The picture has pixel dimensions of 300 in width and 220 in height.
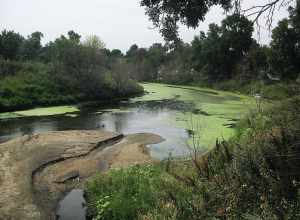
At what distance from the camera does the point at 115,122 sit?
67.4 feet

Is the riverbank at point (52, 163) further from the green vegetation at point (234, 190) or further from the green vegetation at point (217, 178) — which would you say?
the green vegetation at point (234, 190)

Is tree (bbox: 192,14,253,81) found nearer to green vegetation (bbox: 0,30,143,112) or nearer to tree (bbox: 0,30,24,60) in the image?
green vegetation (bbox: 0,30,143,112)

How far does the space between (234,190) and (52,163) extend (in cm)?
808

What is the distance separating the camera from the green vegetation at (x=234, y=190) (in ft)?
15.9

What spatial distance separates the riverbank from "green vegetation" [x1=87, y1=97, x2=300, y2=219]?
5.53 ft

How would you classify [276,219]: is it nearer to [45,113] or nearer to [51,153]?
[51,153]

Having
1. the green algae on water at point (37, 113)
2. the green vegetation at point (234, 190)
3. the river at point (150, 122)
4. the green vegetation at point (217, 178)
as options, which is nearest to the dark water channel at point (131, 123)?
the river at point (150, 122)

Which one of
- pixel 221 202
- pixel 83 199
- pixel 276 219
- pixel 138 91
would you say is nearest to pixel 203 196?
pixel 221 202

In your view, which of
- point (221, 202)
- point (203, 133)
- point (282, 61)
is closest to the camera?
point (221, 202)

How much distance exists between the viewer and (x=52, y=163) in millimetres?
12039

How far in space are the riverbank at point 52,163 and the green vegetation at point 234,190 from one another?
66.4 inches

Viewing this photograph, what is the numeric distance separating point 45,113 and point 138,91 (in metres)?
16.2

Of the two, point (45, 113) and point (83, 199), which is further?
point (45, 113)

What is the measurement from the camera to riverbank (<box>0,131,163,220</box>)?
848 cm
